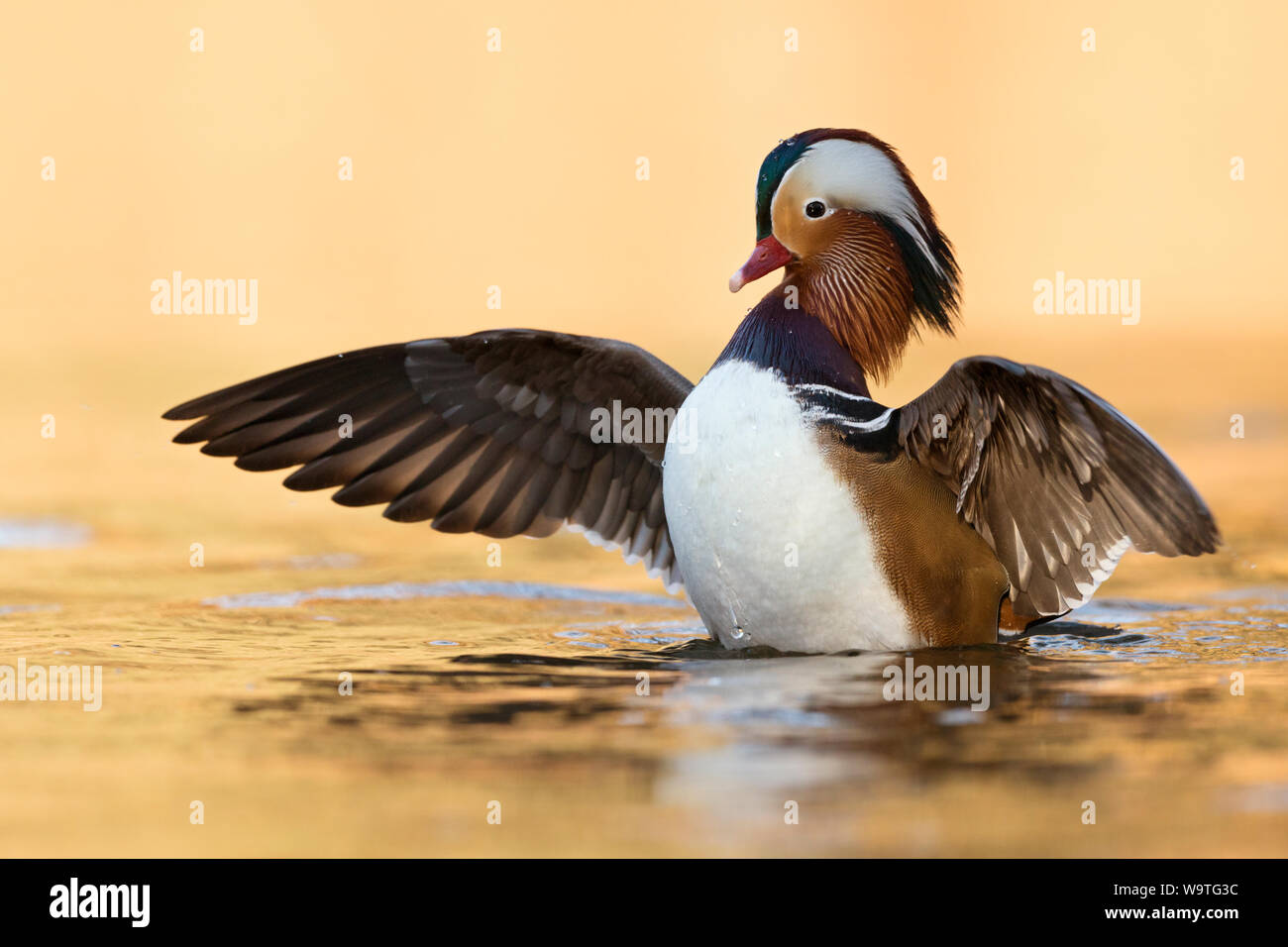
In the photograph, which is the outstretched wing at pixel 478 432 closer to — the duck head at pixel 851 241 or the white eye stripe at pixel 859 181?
the duck head at pixel 851 241

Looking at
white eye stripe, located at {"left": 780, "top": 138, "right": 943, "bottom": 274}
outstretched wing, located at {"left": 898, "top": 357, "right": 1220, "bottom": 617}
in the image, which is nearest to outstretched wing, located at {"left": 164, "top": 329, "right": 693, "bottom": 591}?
white eye stripe, located at {"left": 780, "top": 138, "right": 943, "bottom": 274}

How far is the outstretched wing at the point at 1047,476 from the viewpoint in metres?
4.96

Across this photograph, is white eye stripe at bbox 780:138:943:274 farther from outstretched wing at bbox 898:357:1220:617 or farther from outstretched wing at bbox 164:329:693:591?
outstretched wing at bbox 164:329:693:591

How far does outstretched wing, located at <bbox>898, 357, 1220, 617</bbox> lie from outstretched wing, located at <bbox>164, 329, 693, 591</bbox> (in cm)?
113

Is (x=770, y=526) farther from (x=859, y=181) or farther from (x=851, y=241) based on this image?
(x=859, y=181)

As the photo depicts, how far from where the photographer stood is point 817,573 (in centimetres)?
526

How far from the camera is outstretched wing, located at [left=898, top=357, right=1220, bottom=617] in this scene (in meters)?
4.96

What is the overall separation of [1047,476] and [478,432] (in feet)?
6.93

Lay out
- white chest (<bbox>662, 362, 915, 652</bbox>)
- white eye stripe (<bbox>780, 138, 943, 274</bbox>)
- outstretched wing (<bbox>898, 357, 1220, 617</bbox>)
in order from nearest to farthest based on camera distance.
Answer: outstretched wing (<bbox>898, 357, 1220, 617</bbox>) < white chest (<bbox>662, 362, 915, 652</bbox>) < white eye stripe (<bbox>780, 138, 943, 274</bbox>)

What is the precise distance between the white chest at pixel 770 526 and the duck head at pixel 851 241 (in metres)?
0.47

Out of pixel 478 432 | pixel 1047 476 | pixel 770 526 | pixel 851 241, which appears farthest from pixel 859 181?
pixel 478 432

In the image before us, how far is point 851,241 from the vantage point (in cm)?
575
